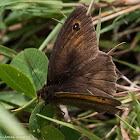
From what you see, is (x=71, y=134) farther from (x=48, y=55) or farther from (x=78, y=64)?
(x=48, y=55)

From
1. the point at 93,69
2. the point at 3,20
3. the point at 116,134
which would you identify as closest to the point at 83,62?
the point at 93,69

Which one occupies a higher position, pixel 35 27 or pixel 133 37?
pixel 35 27

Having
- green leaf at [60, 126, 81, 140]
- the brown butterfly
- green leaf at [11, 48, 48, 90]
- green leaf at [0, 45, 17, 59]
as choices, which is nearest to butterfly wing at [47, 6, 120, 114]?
the brown butterfly

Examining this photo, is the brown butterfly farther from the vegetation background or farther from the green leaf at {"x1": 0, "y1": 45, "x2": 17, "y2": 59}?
the green leaf at {"x1": 0, "y1": 45, "x2": 17, "y2": 59}

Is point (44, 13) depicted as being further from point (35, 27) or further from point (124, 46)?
point (124, 46)

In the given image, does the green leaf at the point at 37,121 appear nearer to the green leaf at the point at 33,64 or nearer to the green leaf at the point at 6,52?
the green leaf at the point at 33,64

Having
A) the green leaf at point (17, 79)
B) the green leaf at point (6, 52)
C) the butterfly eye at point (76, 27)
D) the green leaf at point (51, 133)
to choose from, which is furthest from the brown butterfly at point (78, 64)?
the green leaf at point (6, 52)

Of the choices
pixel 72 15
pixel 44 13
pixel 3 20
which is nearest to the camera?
pixel 72 15
